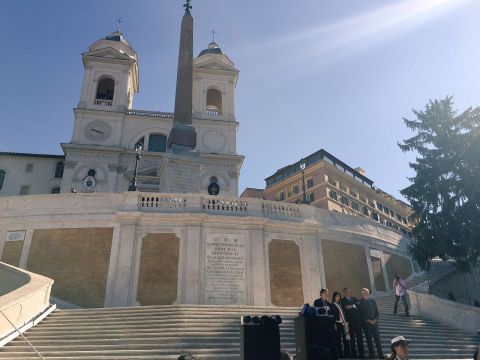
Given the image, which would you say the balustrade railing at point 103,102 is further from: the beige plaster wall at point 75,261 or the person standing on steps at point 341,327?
the person standing on steps at point 341,327

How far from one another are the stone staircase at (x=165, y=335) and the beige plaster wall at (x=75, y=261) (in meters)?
3.31

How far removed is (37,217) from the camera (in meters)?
17.4

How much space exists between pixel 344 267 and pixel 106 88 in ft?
97.9

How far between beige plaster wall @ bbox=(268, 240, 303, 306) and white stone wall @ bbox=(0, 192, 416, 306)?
220 mm

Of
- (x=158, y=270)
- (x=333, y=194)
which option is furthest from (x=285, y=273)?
(x=333, y=194)

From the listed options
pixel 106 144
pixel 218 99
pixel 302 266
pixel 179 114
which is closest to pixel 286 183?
pixel 218 99

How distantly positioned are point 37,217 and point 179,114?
399 inches

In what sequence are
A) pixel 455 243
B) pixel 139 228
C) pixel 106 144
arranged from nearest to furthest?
pixel 139 228, pixel 455 243, pixel 106 144

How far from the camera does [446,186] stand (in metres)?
20.8

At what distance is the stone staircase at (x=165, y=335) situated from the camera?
909 cm

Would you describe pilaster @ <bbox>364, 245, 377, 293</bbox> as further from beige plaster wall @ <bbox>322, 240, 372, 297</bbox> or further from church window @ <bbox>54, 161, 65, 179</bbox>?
church window @ <bbox>54, 161, 65, 179</bbox>

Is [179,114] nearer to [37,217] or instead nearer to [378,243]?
[37,217]

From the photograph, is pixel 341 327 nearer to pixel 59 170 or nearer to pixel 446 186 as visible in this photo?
pixel 446 186

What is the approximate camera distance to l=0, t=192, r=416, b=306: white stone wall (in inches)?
631
